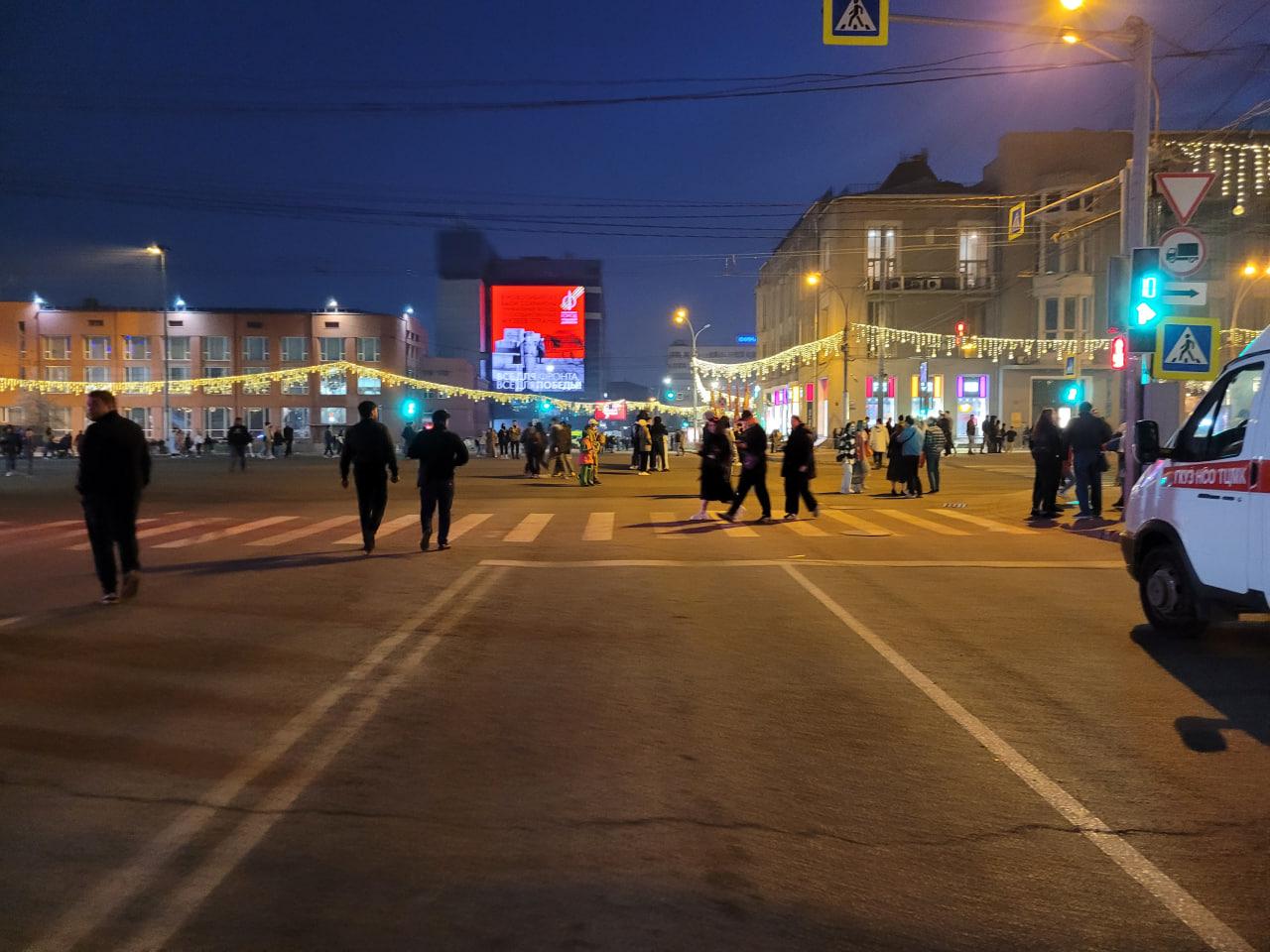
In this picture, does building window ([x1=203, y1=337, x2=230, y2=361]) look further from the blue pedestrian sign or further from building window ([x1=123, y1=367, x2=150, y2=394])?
the blue pedestrian sign

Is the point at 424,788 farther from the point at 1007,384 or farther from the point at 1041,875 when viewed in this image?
the point at 1007,384

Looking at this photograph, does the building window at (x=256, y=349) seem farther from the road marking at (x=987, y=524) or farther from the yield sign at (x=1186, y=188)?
the yield sign at (x=1186, y=188)

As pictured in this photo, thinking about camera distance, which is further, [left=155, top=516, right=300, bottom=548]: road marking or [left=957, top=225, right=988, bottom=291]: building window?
[left=957, top=225, right=988, bottom=291]: building window

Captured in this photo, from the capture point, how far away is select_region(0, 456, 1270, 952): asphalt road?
3.52m

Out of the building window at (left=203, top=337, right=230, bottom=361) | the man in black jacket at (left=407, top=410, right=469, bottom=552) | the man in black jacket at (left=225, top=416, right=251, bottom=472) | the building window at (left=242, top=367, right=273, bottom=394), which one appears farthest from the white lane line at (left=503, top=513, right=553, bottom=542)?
the building window at (left=203, top=337, right=230, bottom=361)

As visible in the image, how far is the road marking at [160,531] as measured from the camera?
1405cm

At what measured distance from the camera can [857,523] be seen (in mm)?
17719

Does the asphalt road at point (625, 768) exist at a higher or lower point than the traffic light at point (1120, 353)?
lower

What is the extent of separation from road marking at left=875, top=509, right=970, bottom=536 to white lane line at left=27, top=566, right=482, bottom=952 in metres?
11.5

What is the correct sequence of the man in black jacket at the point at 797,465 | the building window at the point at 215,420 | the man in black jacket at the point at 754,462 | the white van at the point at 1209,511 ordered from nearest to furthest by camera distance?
the white van at the point at 1209,511 → the man in black jacket at the point at 754,462 → the man in black jacket at the point at 797,465 → the building window at the point at 215,420

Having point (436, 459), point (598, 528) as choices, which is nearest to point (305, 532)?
point (436, 459)

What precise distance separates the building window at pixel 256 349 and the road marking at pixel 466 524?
207 feet

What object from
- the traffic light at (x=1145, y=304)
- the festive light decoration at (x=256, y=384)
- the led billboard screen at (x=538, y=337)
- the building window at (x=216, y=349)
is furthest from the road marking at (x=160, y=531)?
the led billboard screen at (x=538, y=337)

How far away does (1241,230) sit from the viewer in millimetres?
44938
